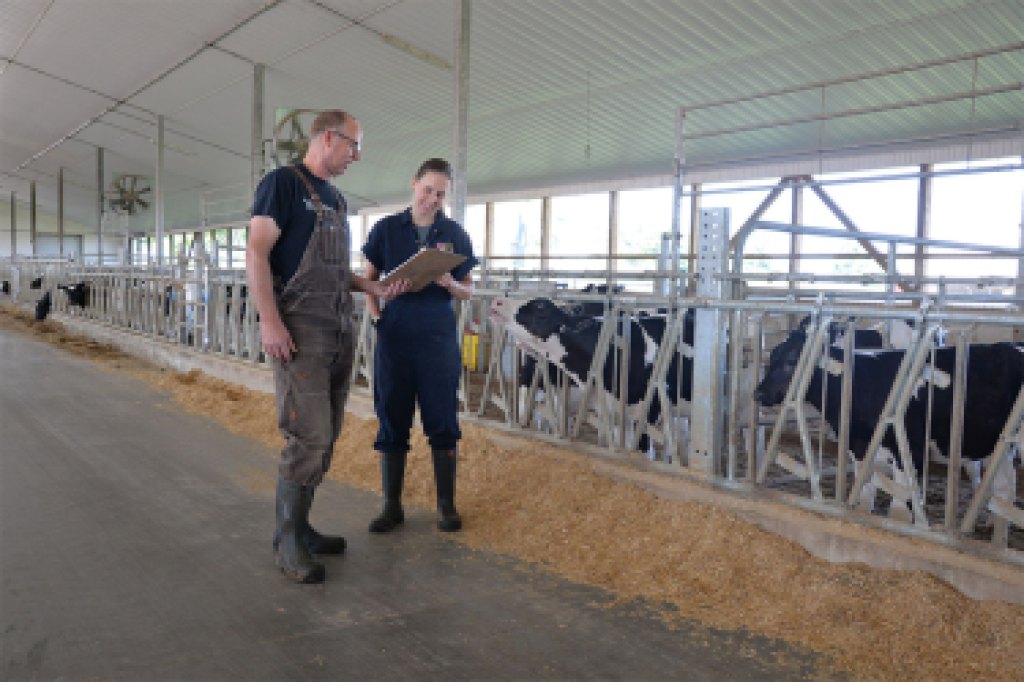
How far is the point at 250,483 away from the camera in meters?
4.57

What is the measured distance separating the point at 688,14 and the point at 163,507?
7008 mm

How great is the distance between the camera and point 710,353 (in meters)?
4.01

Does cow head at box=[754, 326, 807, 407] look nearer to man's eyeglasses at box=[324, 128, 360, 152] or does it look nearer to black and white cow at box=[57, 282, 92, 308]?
man's eyeglasses at box=[324, 128, 360, 152]

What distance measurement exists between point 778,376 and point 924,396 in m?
0.67

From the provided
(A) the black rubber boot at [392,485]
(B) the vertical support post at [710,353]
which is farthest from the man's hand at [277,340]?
(B) the vertical support post at [710,353]

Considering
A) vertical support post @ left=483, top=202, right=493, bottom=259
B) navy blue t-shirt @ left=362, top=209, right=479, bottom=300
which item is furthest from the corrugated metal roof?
navy blue t-shirt @ left=362, top=209, right=479, bottom=300

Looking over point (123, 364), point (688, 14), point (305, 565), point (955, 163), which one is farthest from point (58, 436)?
point (955, 163)

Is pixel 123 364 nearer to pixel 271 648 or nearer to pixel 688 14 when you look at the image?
pixel 688 14

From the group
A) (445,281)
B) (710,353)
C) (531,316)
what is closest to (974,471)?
(710,353)

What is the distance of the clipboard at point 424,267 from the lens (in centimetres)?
323

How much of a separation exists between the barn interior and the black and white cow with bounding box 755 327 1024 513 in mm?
30

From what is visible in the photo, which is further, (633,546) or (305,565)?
(633,546)

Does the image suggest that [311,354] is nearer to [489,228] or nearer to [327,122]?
[327,122]

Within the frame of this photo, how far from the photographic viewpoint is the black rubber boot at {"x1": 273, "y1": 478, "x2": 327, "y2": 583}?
309 cm
